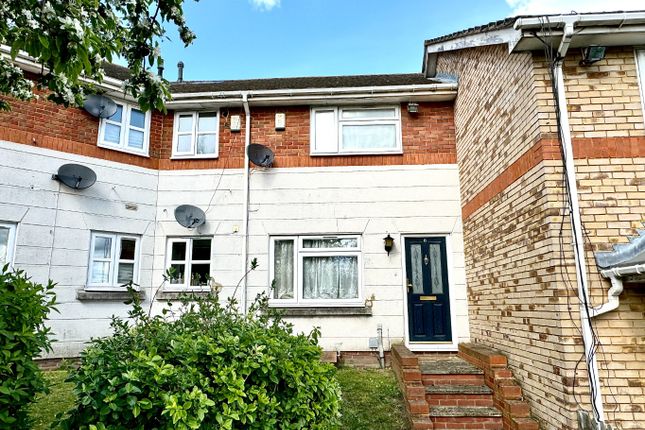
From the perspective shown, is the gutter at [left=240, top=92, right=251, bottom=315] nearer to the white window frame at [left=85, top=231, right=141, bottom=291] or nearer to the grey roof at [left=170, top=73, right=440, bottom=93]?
the grey roof at [left=170, top=73, right=440, bottom=93]

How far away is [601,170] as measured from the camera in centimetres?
453

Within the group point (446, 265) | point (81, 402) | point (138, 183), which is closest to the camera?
point (81, 402)

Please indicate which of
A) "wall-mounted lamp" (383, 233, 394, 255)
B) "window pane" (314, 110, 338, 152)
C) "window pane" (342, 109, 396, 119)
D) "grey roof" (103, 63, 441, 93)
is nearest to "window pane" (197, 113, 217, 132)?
"grey roof" (103, 63, 441, 93)

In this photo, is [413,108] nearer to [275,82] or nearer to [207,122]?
[275,82]

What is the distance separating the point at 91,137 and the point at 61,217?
1.72 meters

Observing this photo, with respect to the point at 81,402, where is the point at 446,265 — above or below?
above

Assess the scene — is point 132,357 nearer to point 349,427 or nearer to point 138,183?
point 349,427

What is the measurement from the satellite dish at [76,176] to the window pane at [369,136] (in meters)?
5.15

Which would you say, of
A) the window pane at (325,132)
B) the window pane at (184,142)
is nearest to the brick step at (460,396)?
the window pane at (325,132)

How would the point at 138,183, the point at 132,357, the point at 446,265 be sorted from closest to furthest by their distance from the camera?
the point at 132,357
the point at 446,265
the point at 138,183

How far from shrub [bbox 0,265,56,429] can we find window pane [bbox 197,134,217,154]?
5.89 m

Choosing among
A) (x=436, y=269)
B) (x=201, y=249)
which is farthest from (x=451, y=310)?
(x=201, y=249)

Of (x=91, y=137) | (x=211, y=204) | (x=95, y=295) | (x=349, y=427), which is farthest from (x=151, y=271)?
(x=349, y=427)

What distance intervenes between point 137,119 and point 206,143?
1552 millimetres
